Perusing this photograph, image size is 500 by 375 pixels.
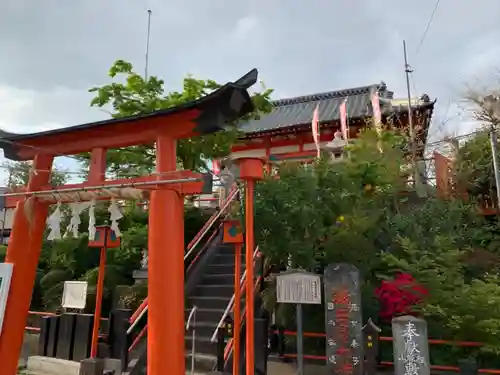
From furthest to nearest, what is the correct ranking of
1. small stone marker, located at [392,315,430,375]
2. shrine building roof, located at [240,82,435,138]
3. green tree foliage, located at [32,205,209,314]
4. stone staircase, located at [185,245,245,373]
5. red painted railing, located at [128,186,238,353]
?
1. shrine building roof, located at [240,82,435,138]
2. green tree foliage, located at [32,205,209,314]
3. red painted railing, located at [128,186,238,353]
4. stone staircase, located at [185,245,245,373]
5. small stone marker, located at [392,315,430,375]

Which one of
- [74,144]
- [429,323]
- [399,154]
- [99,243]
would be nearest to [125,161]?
[99,243]

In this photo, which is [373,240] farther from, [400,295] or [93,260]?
[93,260]

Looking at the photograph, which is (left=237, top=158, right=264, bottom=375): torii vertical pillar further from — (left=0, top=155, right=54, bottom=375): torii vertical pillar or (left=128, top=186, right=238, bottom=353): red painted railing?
(left=128, top=186, right=238, bottom=353): red painted railing

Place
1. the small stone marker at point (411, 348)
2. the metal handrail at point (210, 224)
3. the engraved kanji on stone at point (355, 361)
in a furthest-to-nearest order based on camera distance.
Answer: the metal handrail at point (210, 224) < the engraved kanji on stone at point (355, 361) < the small stone marker at point (411, 348)

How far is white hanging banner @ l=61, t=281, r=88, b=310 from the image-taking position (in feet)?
29.7

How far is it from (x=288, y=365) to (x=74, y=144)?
16.7 ft

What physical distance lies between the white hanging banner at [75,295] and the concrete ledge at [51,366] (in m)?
1.18

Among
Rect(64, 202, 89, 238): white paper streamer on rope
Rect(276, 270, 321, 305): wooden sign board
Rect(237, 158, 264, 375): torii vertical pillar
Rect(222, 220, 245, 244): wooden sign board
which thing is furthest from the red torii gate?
Rect(276, 270, 321, 305): wooden sign board

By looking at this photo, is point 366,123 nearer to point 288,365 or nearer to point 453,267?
point 453,267

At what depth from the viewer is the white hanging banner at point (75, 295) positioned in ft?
29.7

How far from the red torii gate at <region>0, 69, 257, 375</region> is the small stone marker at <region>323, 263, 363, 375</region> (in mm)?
2840

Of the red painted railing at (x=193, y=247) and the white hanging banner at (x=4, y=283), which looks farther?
the red painted railing at (x=193, y=247)

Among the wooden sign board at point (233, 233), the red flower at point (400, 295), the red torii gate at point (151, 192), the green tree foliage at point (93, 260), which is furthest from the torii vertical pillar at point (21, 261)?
the red flower at point (400, 295)

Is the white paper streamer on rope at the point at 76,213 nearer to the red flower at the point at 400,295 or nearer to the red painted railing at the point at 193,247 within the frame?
the red painted railing at the point at 193,247
